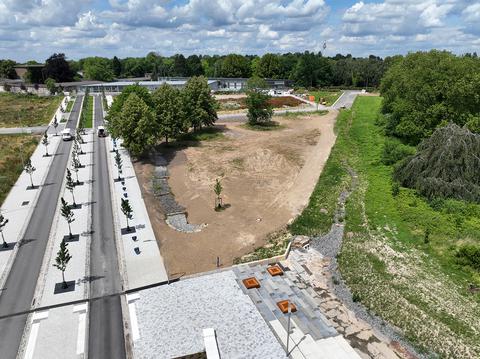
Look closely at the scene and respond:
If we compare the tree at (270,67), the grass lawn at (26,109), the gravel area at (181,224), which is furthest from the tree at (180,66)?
the gravel area at (181,224)

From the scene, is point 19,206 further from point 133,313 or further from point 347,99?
point 347,99

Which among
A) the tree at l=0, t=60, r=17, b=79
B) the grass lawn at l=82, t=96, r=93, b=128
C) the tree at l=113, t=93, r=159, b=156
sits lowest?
the grass lawn at l=82, t=96, r=93, b=128

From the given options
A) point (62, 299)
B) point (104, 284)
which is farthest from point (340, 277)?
point (62, 299)

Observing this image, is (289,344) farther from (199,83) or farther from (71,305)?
(199,83)

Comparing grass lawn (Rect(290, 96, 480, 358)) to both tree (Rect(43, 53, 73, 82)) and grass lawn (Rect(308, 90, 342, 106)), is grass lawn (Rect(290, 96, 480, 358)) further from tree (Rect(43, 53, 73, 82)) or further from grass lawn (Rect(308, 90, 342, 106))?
tree (Rect(43, 53, 73, 82))

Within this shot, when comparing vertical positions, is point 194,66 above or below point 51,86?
above

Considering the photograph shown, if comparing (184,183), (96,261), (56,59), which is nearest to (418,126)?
(184,183)

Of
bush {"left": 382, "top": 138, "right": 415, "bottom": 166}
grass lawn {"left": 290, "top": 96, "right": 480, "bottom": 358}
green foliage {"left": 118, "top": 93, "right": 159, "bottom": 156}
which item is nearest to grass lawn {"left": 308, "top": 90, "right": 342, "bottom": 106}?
bush {"left": 382, "top": 138, "right": 415, "bottom": 166}
